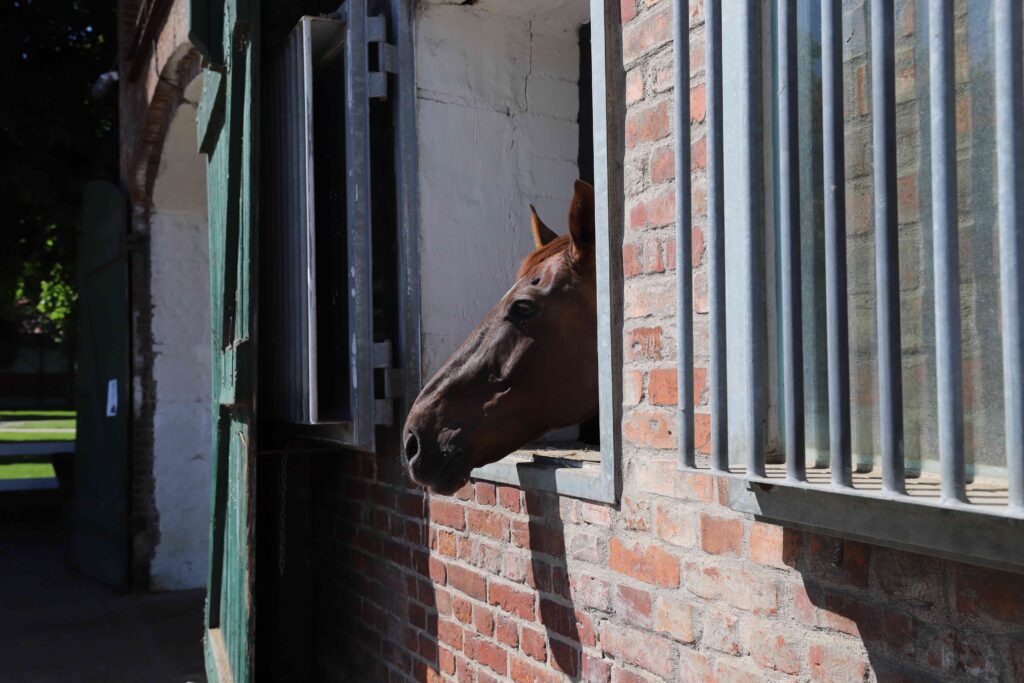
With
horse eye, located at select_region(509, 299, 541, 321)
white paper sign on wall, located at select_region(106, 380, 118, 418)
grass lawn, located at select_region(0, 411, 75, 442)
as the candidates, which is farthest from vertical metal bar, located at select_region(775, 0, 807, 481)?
grass lawn, located at select_region(0, 411, 75, 442)

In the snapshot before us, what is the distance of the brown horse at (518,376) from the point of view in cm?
246

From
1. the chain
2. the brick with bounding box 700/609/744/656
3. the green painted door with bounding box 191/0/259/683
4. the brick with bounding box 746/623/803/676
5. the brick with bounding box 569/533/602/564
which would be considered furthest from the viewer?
the chain

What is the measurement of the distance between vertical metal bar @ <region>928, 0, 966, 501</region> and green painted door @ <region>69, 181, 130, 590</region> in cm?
687

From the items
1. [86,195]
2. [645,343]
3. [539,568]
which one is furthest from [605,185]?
[86,195]

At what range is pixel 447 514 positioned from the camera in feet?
10.3

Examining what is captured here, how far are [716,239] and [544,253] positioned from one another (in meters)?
1.09

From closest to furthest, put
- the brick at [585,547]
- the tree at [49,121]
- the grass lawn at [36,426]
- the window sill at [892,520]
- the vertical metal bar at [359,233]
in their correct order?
1. the window sill at [892,520]
2. the brick at [585,547]
3. the vertical metal bar at [359,233]
4. the tree at [49,121]
5. the grass lawn at [36,426]

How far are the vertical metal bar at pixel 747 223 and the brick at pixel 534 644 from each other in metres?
1.18

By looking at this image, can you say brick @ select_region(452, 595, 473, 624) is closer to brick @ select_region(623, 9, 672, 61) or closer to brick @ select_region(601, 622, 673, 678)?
brick @ select_region(601, 622, 673, 678)

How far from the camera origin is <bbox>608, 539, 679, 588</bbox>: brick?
2062mm

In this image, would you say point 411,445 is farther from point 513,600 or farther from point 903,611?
point 903,611

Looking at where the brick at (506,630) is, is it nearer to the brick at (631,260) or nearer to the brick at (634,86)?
the brick at (631,260)

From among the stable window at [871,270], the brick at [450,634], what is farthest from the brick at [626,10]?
the brick at [450,634]

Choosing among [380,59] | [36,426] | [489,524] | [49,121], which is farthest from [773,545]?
[36,426]
